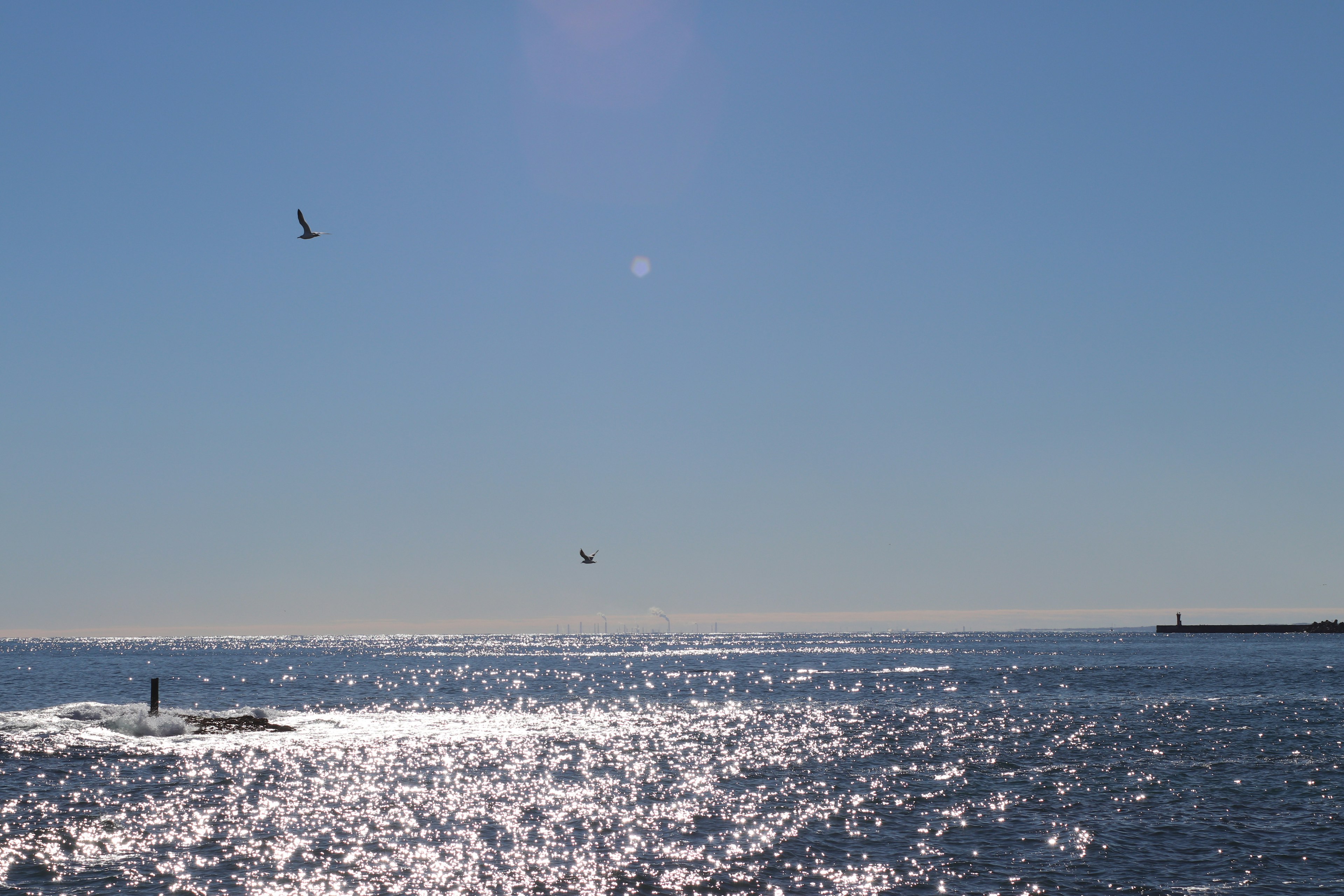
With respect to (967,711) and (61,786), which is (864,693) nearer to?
(967,711)

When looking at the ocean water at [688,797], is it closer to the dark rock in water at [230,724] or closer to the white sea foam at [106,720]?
the white sea foam at [106,720]

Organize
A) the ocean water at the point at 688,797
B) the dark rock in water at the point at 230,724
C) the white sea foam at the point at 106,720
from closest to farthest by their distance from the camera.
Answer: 1. the ocean water at the point at 688,797
2. the white sea foam at the point at 106,720
3. the dark rock in water at the point at 230,724

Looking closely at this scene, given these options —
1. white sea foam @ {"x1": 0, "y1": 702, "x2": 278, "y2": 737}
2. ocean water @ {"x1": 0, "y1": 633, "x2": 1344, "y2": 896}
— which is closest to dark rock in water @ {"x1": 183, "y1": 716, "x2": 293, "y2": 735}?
white sea foam @ {"x1": 0, "y1": 702, "x2": 278, "y2": 737}

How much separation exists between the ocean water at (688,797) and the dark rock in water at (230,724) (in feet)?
3.81

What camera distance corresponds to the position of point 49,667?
151875 millimetres

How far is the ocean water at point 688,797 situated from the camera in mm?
25469

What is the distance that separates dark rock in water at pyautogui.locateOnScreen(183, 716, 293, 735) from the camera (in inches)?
2287

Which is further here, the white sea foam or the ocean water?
the white sea foam

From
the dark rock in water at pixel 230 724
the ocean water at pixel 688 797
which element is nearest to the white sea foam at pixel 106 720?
the ocean water at pixel 688 797

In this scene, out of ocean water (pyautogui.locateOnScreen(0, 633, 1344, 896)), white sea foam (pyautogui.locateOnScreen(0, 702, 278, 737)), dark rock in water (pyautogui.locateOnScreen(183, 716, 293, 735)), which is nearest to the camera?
ocean water (pyautogui.locateOnScreen(0, 633, 1344, 896))

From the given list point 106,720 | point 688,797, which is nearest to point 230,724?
point 106,720

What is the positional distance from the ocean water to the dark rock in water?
3.81 ft

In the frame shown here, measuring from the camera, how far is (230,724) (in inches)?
2359

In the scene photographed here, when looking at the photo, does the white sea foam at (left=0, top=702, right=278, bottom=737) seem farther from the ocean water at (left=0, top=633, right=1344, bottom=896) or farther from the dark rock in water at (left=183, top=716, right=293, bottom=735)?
the dark rock in water at (left=183, top=716, right=293, bottom=735)
